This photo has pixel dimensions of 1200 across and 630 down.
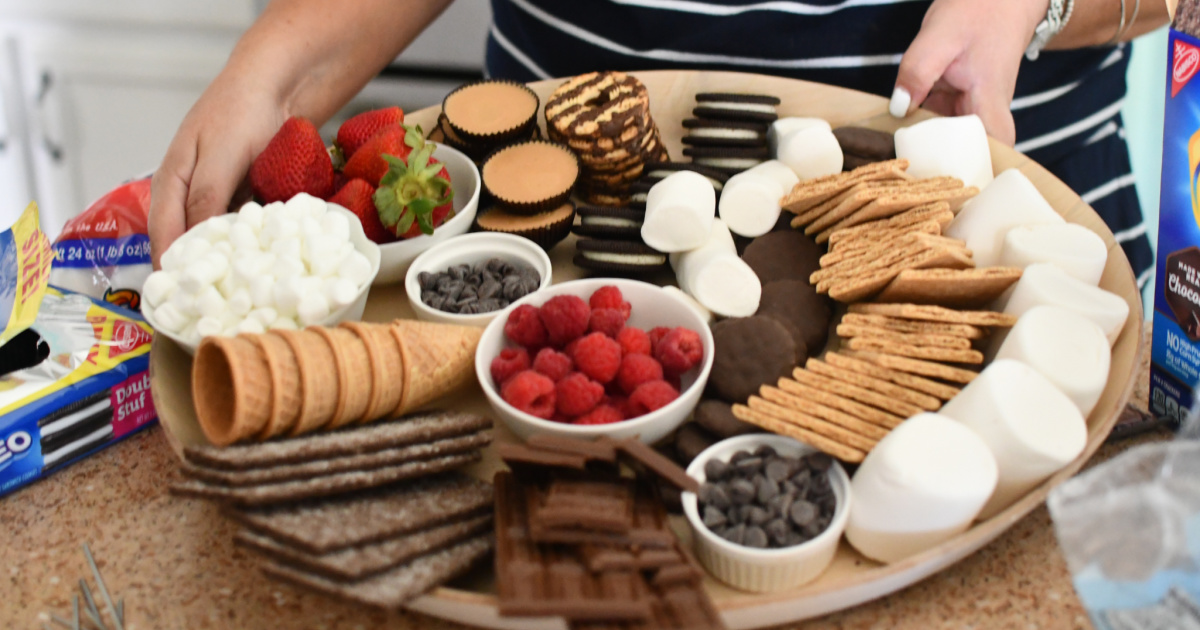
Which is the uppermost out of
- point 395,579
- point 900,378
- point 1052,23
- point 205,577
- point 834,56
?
point 1052,23

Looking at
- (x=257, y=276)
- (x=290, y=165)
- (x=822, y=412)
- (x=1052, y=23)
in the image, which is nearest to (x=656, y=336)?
(x=822, y=412)

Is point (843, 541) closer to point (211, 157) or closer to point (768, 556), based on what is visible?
point (768, 556)

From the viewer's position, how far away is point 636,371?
1.22 meters

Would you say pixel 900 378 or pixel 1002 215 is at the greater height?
pixel 1002 215

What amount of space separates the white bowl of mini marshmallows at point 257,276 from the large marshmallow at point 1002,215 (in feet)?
3.14

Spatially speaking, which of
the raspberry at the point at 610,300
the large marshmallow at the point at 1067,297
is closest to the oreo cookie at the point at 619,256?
the raspberry at the point at 610,300

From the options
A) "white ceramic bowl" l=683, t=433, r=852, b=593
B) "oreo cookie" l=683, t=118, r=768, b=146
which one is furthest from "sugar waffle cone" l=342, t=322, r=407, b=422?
"oreo cookie" l=683, t=118, r=768, b=146

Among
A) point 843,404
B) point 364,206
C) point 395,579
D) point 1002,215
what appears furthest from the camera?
point 364,206

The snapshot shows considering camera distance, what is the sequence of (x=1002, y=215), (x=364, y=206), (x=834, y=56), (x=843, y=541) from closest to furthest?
(x=843, y=541), (x=1002, y=215), (x=364, y=206), (x=834, y=56)

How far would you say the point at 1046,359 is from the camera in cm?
110

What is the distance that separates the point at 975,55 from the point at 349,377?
4.16ft

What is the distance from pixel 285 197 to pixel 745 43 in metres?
0.95

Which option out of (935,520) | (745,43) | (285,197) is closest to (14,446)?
(285,197)

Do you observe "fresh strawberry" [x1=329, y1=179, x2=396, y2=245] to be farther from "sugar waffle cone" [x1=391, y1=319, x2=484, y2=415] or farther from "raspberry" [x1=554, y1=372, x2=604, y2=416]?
"raspberry" [x1=554, y1=372, x2=604, y2=416]
